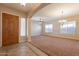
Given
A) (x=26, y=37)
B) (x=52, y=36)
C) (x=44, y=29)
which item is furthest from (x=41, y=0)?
(x=52, y=36)

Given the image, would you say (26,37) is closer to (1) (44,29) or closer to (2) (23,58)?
(1) (44,29)

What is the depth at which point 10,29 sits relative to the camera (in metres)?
5.08

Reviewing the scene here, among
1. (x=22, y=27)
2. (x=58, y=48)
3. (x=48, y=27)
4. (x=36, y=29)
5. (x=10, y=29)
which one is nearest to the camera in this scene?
(x=58, y=48)

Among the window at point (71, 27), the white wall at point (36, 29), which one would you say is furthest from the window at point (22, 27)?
the window at point (71, 27)

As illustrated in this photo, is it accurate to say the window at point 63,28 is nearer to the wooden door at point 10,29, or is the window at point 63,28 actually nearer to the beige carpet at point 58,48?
the beige carpet at point 58,48

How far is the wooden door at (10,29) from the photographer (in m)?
4.67

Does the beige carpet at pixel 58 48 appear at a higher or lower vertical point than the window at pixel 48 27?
lower

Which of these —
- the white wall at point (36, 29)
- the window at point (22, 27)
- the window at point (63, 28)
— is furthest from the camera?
the white wall at point (36, 29)

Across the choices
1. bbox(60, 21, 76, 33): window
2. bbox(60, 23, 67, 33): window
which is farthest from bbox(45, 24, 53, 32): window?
bbox(60, 21, 76, 33): window

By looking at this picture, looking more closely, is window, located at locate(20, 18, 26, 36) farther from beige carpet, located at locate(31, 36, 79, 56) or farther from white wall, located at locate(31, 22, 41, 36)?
white wall, located at locate(31, 22, 41, 36)

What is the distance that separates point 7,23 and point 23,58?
4.19m

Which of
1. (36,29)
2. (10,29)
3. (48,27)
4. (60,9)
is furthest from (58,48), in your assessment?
(36,29)

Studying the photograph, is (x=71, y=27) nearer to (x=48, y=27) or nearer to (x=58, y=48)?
(x=48, y=27)

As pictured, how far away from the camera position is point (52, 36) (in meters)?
7.72
